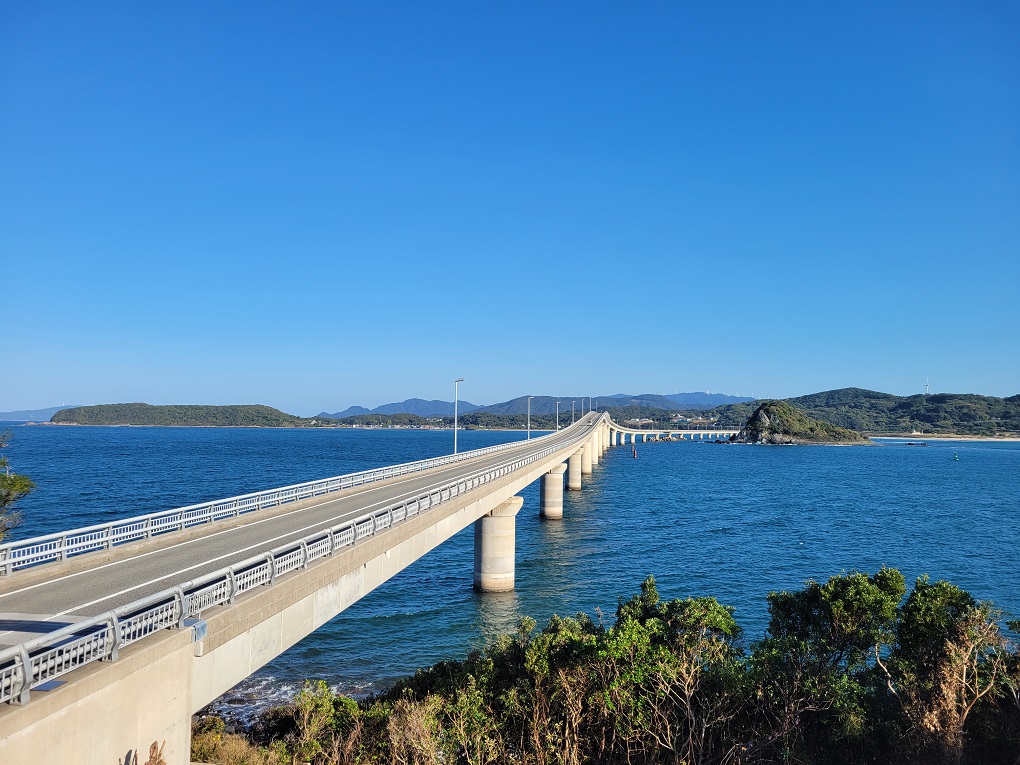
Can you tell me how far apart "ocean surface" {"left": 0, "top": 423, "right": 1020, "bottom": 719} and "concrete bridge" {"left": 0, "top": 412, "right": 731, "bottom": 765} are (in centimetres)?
610

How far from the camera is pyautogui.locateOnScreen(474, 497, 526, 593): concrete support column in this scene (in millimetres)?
38750

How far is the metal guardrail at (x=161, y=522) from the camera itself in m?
17.3

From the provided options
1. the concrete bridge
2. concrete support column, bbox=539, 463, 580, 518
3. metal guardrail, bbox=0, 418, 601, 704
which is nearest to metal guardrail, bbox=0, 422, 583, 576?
the concrete bridge

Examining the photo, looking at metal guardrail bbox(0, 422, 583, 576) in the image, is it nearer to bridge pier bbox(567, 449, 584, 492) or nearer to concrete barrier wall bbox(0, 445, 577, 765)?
concrete barrier wall bbox(0, 445, 577, 765)

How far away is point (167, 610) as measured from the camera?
11977 millimetres

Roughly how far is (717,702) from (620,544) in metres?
36.9

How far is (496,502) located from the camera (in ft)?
125

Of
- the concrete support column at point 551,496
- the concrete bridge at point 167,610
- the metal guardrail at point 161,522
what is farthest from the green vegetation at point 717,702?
the concrete support column at point 551,496

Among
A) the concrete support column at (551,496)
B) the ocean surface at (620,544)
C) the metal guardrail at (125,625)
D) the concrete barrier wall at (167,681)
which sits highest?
the metal guardrail at (125,625)

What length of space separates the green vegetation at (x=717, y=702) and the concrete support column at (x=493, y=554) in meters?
20.4

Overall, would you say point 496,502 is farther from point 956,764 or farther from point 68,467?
point 68,467

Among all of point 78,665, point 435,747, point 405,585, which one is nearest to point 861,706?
point 435,747

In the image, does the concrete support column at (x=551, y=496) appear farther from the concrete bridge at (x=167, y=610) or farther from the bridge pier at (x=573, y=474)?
the concrete bridge at (x=167, y=610)

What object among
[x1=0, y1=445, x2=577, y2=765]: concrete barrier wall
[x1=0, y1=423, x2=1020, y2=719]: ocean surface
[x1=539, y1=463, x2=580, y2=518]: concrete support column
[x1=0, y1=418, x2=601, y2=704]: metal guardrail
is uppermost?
[x1=0, y1=418, x2=601, y2=704]: metal guardrail
